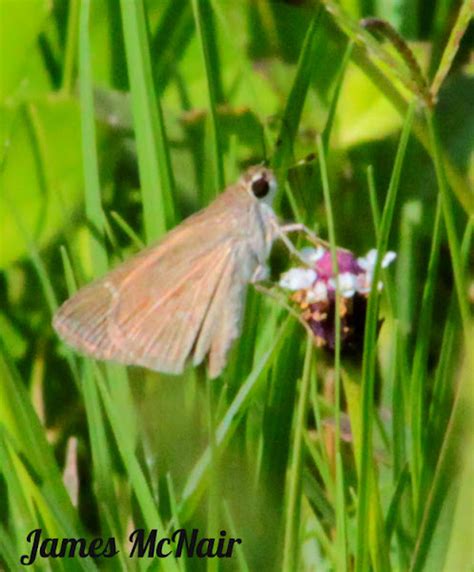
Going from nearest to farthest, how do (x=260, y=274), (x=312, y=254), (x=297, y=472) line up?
(x=297, y=472), (x=312, y=254), (x=260, y=274)

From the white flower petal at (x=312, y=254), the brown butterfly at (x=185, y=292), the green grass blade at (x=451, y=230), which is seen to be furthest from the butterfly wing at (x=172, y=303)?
the green grass blade at (x=451, y=230)

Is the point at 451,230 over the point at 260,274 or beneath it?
over

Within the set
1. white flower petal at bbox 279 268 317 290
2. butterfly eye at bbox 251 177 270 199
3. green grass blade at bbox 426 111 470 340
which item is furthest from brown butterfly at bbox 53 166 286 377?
green grass blade at bbox 426 111 470 340

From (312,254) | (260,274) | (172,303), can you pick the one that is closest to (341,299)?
(312,254)

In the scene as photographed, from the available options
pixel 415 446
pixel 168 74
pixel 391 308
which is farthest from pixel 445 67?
pixel 168 74

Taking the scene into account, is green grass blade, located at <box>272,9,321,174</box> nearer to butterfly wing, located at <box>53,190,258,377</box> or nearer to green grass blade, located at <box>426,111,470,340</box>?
butterfly wing, located at <box>53,190,258,377</box>

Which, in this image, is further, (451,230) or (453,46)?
(453,46)

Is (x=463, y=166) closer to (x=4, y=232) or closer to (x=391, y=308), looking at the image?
(x=391, y=308)

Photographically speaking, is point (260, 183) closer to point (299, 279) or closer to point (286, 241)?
point (286, 241)
